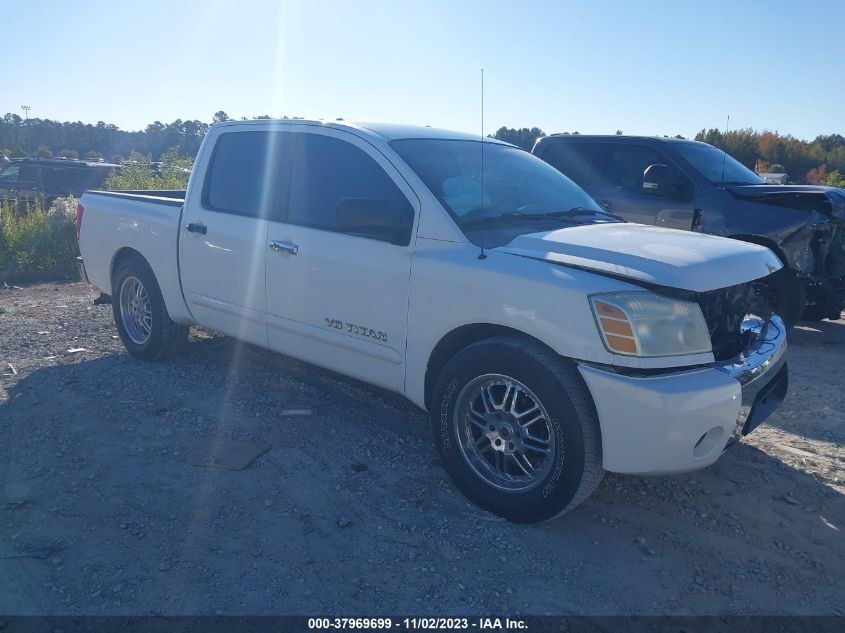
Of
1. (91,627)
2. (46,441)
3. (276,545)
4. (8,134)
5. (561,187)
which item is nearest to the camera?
(91,627)

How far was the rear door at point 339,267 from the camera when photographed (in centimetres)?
403

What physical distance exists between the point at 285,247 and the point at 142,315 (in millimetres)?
2170

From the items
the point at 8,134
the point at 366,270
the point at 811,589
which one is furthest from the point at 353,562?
→ the point at 8,134

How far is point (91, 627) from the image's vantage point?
278 centimetres

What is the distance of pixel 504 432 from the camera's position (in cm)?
358

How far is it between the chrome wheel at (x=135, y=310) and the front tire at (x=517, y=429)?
3287 mm

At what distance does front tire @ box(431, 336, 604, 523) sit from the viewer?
128 inches

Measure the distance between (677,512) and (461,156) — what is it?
2430 millimetres

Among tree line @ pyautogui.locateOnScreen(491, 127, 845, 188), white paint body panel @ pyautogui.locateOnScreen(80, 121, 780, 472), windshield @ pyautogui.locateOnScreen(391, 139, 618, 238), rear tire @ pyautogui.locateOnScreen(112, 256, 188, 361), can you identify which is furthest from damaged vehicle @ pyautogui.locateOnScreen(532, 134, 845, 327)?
tree line @ pyautogui.locateOnScreen(491, 127, 845, 188)

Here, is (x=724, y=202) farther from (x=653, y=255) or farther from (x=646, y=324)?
(x=646, y=324)

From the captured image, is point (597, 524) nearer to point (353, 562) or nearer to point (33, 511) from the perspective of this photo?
point (353, 562)

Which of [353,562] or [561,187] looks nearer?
[353,562]

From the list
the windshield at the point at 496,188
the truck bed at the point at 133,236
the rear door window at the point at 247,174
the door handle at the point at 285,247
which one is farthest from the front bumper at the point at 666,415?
the truck bed at the point at 133,236

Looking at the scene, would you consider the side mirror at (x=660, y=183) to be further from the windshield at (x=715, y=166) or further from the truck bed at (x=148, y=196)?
the truck bed at (x=148, y=196)
